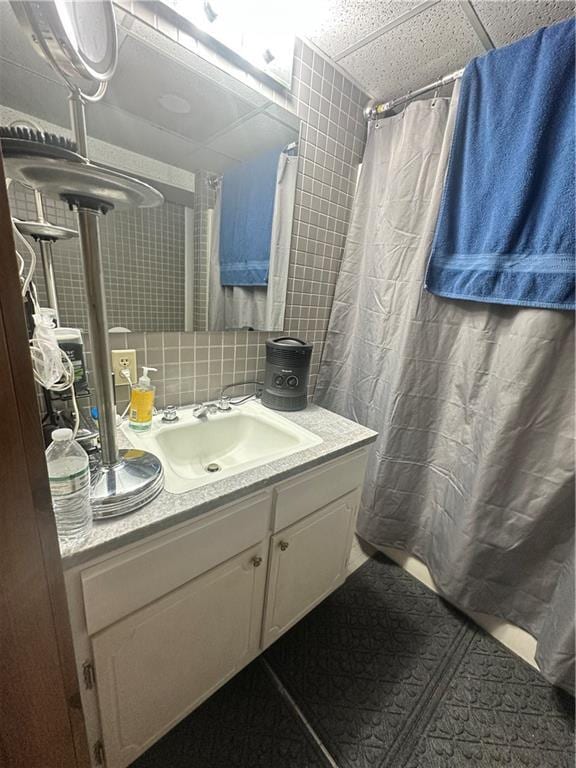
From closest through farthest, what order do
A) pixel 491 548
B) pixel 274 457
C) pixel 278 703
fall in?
pixel 274 457 → pixel 278 703 → pixel 491 548

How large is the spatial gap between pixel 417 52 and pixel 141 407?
149cm

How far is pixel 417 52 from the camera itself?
106 centimetres

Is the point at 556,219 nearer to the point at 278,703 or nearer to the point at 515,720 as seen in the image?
the point at 515,720

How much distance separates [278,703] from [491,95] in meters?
2.00

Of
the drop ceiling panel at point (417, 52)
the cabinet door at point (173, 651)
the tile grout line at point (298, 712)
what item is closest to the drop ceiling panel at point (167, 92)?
the drop ceiling panel at point (417, 52)

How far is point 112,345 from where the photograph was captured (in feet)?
3.09

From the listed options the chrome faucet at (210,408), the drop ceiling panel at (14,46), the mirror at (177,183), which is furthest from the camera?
the chrome faucet at (210,408)

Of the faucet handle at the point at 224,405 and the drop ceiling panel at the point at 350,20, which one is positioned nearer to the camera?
the drop ceiling panel at the point at 350,20

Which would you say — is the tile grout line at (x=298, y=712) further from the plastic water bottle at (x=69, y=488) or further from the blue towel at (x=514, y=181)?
the blue towel at (x=514, y=181)

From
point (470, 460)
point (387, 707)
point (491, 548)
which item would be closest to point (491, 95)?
point (470, 460)

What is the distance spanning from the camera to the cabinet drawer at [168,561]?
58 centimetres

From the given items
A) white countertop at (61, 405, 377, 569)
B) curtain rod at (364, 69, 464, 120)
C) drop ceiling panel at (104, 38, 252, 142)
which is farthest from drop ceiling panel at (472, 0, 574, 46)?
white countertop at (61, 405, 377, 569)

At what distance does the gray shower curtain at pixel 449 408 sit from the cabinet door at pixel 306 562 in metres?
0.37

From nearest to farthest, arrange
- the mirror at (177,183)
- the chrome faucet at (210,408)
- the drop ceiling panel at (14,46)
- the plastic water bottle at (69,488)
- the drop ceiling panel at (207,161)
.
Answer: the plastic water bottle at (69,488)
the drop ceiling panel at (14,46)
the mirror at (177,183)
the drop ceiling panel at (207,161)
the chrome faucet at (210,408)
